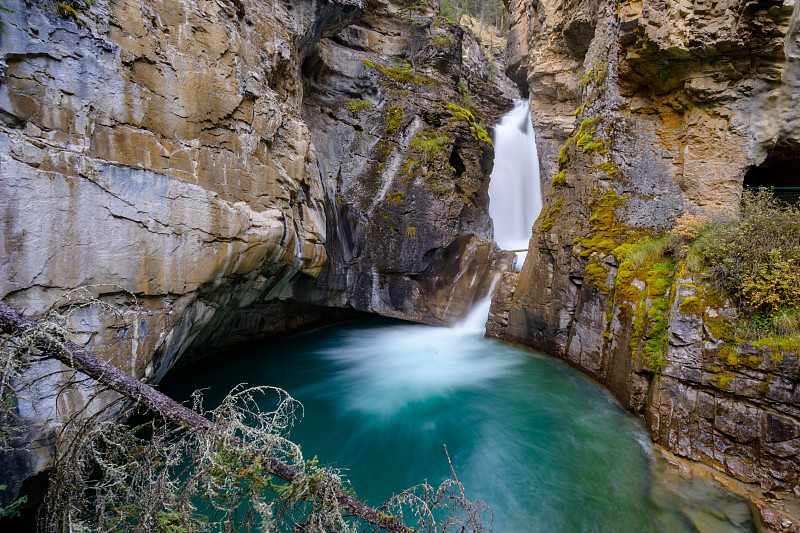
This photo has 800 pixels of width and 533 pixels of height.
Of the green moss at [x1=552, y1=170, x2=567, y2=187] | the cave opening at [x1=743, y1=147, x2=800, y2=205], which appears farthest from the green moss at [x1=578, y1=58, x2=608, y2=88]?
the cave opening at [x1=743, y1=147, x2=800, y2=205]

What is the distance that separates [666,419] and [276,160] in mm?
8107

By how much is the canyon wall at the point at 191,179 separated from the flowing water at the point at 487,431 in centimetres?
206

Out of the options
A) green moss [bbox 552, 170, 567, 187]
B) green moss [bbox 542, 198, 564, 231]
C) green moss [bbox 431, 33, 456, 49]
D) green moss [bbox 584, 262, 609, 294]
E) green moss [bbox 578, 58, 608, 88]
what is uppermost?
green moss [bbox 431, 33, 456, 49]

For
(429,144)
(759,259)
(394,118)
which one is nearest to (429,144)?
(429,144)

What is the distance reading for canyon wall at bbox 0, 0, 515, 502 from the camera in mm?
3650

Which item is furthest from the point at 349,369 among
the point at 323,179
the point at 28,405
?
the point at 28,405

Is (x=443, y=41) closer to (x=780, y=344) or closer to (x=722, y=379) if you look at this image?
(x=780, y=344)

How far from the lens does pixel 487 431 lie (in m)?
6.39

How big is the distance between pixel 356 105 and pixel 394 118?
133cm

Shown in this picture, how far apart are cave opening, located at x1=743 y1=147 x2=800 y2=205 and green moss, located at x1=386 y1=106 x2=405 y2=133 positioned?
9164mm

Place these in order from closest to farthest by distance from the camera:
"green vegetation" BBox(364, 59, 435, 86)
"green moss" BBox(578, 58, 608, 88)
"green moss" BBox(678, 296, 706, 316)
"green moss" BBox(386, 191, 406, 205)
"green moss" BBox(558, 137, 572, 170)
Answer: "green moss" BBox(678, 296, 706, 316), "green moss" BBox(578, 58, 608, 88), "green moss" BBox(558, 137, 572, 170), "green moss" BBox(386, 191, 406, 205), "green vegetation" BBox(364, 59, 435, 86)

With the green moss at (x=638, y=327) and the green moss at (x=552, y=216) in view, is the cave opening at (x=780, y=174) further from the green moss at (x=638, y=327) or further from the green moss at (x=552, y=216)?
the green moss at (x=638, y=327)

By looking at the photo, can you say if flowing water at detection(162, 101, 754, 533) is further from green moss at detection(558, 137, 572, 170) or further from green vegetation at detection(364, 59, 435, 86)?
green vegetation at detection(364, 59, 435, 86)

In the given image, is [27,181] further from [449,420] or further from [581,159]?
[581,159]
